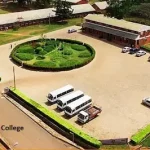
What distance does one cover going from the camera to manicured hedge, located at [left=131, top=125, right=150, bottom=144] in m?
35.0

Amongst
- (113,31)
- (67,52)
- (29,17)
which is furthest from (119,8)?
(67,52)

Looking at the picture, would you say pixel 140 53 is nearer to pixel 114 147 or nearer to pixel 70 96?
pixel 70 96

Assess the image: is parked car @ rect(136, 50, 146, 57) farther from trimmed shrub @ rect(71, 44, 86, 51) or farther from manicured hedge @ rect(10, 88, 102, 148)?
manicured hedge @ rect(10, 88, 102, 148)

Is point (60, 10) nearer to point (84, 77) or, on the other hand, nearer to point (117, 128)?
point (84, 77)

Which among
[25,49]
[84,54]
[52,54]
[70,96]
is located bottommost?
[70,96]

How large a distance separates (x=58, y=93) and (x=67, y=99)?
2430mm

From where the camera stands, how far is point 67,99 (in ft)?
137

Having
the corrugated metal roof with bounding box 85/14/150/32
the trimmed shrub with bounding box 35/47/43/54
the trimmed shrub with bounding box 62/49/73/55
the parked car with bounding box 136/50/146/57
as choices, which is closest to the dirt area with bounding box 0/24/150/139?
the parked car with bounding box 136/50/146/57

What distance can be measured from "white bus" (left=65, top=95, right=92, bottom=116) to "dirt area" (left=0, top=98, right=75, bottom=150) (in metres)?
4.13

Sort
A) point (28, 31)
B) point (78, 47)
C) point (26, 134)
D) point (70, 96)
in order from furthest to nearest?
point (28, 31) < point (78, 47) < point (70, 96) < point (26, 134)

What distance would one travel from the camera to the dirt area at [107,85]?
3878 cm

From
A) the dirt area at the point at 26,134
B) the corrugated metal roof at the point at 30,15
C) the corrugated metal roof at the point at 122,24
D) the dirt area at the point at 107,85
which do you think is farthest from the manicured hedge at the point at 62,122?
the corrugated metal roof at the point at 30,15

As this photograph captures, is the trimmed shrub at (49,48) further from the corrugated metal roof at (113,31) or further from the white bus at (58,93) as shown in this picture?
the white bus at (58,93)

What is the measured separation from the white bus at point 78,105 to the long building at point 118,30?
1001 inches
